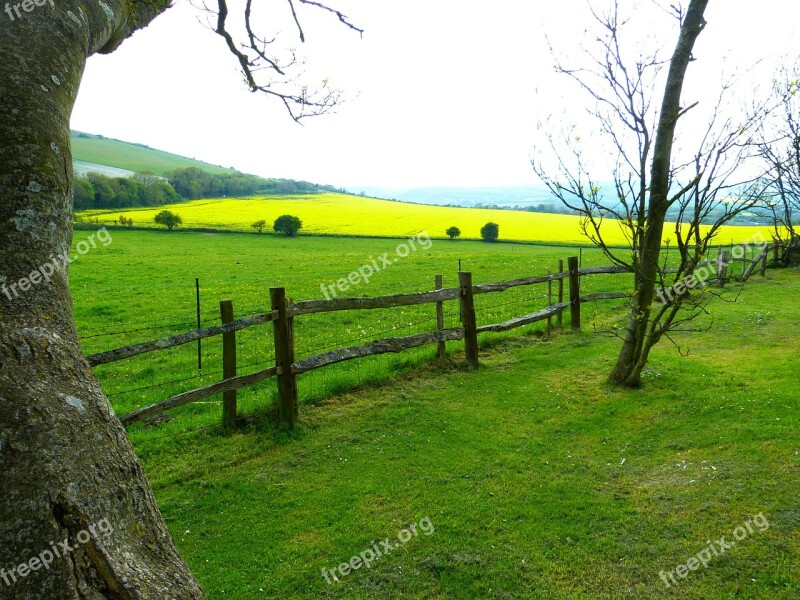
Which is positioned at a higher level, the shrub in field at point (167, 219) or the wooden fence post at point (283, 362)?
the shrub in field at point (167, 219)

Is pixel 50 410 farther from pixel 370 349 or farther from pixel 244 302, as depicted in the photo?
pixel 244 302

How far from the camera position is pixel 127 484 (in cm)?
172

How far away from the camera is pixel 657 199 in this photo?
6.77 metres

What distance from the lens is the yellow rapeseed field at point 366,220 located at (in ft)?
154

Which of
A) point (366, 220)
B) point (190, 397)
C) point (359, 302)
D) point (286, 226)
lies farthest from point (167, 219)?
point (190, 397)

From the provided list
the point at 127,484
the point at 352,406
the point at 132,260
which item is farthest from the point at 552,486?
the point at 132,260

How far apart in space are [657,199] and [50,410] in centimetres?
699

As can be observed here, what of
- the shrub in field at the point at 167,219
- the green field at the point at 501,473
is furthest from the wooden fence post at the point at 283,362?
the shrub in field at the point at 167,219

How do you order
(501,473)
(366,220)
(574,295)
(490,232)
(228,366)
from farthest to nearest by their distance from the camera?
(366,220) < (490,232) < (574,295) < (228,366) < (501,473)

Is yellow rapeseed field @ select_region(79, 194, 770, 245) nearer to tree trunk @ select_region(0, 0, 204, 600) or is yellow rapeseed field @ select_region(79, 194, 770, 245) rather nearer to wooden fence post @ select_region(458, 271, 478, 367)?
wooden fence post @ select_region(458, 271, 478, 367)

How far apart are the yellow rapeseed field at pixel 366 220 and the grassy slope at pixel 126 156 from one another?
36.9 meters

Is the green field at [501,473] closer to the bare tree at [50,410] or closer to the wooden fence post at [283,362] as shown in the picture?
the wooden fence post at [283,362]

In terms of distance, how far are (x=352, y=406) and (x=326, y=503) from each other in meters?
2.28

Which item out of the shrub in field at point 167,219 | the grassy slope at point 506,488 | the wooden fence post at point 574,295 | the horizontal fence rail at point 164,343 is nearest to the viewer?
the grassy slope at point 506,488
